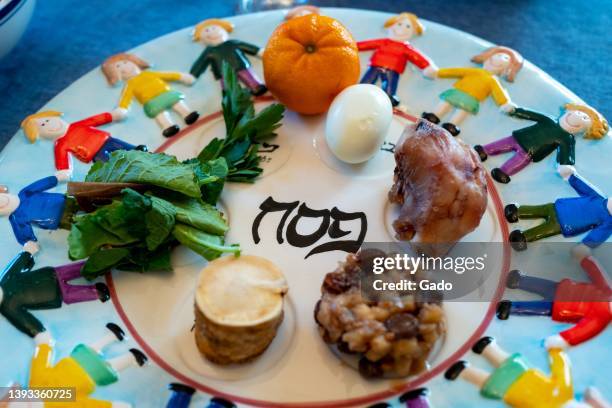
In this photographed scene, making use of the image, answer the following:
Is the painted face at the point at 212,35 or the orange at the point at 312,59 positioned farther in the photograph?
the painted face at the point at 212,35

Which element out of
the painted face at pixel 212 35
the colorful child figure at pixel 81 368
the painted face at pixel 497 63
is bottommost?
the colorful child figure at pixel 81 368

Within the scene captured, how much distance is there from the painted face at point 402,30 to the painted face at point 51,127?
3.86 ft

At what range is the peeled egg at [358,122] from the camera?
163cm

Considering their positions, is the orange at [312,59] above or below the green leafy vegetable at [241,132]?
above

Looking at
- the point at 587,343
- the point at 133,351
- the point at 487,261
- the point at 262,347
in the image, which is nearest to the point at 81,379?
the point at 133,351

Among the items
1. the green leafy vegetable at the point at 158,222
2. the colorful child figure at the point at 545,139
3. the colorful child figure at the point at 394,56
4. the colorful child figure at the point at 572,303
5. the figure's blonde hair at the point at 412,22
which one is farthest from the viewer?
the figure's blonde hair at the point at 412,22

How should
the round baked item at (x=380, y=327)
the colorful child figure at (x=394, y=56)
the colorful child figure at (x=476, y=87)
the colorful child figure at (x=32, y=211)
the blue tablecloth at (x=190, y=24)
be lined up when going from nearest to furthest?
the round baked item at (x=380, y=327) < the colorful child figure at (x=32, y=211) < the colorful child figure at (x=476, y=87) < the colorful child figure at (x=394, y=56) < the blue tablecloth at (x=190, y=24)

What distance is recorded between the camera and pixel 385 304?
1265 mm

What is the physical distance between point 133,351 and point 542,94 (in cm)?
148

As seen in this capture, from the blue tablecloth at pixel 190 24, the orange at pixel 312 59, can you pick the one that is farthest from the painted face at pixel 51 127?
the orange at pixel 312 59

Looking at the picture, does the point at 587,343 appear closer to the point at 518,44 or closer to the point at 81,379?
the point at 81,379

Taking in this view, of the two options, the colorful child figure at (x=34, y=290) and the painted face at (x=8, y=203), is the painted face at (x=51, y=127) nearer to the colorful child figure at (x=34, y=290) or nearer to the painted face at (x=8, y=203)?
the painted face at (x=8, y=203)

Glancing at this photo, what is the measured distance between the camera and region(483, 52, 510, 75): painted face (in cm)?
192

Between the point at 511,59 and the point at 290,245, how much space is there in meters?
1.03
